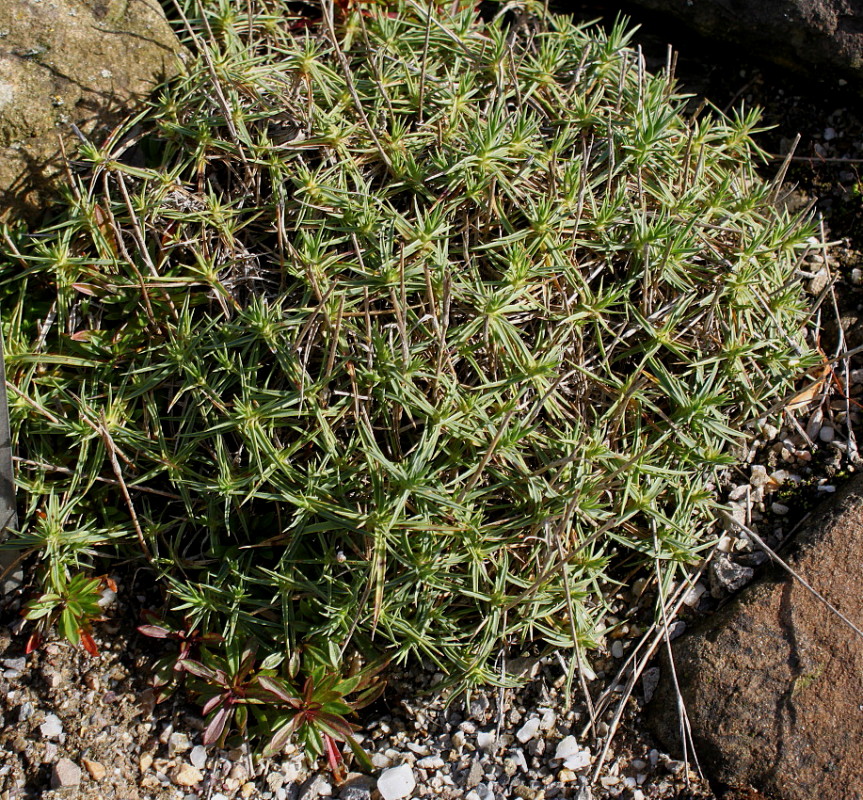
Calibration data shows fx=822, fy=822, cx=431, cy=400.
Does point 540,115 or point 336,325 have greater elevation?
point 540,115

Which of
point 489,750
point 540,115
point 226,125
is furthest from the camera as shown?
point 540,115

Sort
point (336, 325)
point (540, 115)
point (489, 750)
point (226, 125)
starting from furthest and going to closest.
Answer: point (540, 115) → point (226, 125) → point (489, 750) → point (336, 325)

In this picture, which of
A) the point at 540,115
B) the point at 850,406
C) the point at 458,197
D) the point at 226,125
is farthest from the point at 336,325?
the point at 850,406

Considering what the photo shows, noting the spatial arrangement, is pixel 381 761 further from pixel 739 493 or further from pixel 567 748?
pixel 739 493

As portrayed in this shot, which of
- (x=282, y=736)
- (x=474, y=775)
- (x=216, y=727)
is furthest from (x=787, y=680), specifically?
(x=216, y=727)

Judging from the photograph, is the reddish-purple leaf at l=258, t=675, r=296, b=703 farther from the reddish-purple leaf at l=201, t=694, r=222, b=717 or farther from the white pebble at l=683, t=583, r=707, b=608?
the white pebble at l=683, t=583, r=707, b=608

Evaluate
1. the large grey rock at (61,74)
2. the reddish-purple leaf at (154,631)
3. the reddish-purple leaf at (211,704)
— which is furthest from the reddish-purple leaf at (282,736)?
the large grey rock at (61,74)

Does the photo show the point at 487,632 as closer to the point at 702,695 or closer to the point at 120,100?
the point at 702,695
